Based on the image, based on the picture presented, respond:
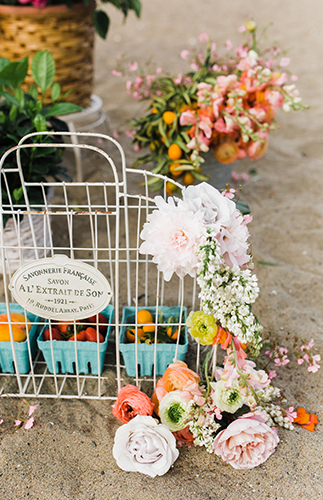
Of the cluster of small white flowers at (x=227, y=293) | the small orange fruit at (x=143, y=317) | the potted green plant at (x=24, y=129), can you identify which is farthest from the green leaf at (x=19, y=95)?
the cluster of small white flowers at (x=227, y=293)

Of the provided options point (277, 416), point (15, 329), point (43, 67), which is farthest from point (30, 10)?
point (277, 416)

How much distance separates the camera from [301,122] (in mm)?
3164

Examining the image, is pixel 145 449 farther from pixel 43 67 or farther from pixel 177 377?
pixel 43 67

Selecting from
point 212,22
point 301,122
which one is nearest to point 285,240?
point 301,122

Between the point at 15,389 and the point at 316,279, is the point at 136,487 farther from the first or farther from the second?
the point at 316,279

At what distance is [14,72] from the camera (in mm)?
1545

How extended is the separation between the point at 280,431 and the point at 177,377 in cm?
32

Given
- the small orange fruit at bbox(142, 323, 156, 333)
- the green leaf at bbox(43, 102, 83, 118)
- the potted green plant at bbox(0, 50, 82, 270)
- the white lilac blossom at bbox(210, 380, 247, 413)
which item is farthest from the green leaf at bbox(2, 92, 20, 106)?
the white lilac blossom at bbox(210, 380, 247, 413)

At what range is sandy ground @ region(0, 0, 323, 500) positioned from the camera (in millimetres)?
1019

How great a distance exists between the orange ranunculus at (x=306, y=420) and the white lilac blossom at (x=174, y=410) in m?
0.33

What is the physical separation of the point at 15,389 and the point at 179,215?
757 millimetres

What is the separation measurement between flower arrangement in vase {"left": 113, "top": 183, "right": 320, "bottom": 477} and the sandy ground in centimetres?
5

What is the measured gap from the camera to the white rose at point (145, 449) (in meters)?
1.01

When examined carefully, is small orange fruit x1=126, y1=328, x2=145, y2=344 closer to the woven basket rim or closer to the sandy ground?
the sandy ground
